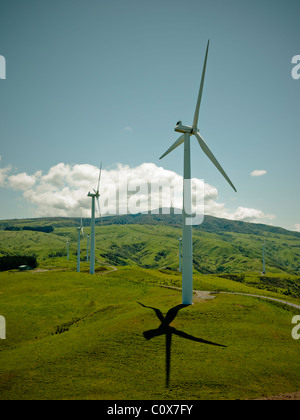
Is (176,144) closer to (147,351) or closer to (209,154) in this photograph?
(209,154)

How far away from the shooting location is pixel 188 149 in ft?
188

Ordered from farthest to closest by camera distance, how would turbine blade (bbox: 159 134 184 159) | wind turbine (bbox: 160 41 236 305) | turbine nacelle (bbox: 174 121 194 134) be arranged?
turbine blade (bbox: 159 134 184 159), turbine nacelle (bbox: 174 121 194 134), wind turbine (bbox: 160 41 236 305)

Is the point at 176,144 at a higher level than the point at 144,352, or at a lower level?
higher

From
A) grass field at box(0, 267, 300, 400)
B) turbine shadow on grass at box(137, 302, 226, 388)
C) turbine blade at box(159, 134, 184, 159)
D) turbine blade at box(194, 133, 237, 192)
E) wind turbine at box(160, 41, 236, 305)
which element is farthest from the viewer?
turbine blade at box(159, 134, 184, 159)

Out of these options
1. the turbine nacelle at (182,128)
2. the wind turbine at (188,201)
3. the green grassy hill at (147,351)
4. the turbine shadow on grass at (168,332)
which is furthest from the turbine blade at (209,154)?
the turbine shadow on grass at (168,332)

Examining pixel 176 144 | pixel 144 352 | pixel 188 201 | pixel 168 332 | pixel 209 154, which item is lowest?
pixel 144 352

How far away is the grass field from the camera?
30.8 metres

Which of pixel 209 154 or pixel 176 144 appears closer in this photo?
pixel 209 154

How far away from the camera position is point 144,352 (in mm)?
39125

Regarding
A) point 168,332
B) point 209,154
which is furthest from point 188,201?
point 168,332

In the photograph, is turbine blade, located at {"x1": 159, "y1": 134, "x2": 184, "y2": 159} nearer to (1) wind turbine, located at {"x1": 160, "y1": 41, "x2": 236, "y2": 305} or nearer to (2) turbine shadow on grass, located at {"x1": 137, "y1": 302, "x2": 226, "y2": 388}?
(1) wind turbine, located at {"x1": 160, "y1": 41, "x2": 236, "y2": 305}

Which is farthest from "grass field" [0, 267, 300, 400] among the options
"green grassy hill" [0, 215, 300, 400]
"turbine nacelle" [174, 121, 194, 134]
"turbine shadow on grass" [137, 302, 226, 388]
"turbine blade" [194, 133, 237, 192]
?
"turbine nacelle" [174, 121, 194, 134]
